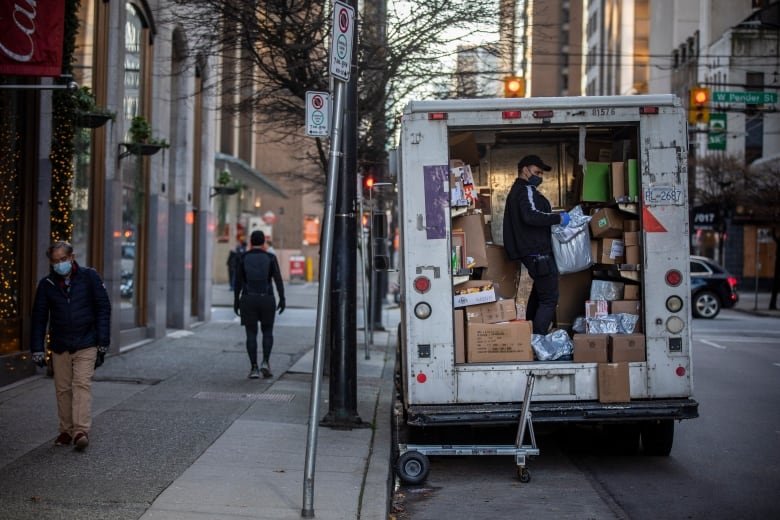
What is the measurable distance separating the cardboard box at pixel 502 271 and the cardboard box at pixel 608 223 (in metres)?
1.01

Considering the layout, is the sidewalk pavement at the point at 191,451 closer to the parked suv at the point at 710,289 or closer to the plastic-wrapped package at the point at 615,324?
the plastic-wrapped package at the point at 615,324

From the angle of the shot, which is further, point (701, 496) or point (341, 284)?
point (341, 284)

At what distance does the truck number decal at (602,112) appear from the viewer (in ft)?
27.6

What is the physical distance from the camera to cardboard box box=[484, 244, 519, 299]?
990 centimetres

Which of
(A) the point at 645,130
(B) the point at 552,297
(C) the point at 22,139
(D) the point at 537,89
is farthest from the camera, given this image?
(D) the point at 537,89

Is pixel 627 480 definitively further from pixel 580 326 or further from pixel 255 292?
pixel 255 292

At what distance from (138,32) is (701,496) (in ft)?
43.3

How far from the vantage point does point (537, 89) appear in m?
109

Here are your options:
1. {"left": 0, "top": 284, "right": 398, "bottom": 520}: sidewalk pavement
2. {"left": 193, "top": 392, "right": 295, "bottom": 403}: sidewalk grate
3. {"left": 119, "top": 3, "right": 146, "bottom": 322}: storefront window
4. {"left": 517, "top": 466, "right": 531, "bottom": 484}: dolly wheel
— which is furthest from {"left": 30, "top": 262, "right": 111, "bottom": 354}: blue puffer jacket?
{"left": 119, "top": 3, "right": 146, "bottom": 322}: storefront window

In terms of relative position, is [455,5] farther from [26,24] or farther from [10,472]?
[10,472]

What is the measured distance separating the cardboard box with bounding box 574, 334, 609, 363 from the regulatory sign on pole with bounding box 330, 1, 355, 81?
3.15 meters

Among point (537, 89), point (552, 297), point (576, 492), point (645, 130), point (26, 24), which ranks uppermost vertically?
point (537, 89)

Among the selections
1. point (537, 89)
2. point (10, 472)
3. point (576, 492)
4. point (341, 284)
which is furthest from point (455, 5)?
point (537, 89)

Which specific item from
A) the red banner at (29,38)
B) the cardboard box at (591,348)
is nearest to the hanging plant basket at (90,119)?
the red banner at (29,38)
